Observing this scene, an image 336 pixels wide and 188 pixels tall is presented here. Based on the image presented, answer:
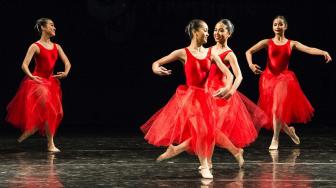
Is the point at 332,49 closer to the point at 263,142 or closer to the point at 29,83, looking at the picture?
the point at 263,142

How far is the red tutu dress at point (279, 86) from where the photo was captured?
661cm

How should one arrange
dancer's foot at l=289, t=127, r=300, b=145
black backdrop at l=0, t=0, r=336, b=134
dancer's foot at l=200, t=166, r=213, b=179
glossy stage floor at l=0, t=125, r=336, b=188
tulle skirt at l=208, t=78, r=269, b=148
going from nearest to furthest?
glossy stage floor at l=0, t=125, r=336, b=188 → dancer's foot at l=200, t=166, r=213, b=179 → tulle skirt at l=208, t=78, r=269, b=148 → dancer's foot at l=289, t=127, r=300, b=145 → black backdrop at l=0, t=0, r=336, b=134

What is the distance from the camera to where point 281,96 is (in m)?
6.62

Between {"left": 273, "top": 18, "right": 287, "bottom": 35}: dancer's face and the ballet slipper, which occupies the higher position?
{"left": 273, "top": 18, "right": 287, "bottom": 35}: dancer's face

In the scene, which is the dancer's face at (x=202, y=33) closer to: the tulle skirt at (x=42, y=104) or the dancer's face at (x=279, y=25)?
the dancer's face at (x=279, y=25)

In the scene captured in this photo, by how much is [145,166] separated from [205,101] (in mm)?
816

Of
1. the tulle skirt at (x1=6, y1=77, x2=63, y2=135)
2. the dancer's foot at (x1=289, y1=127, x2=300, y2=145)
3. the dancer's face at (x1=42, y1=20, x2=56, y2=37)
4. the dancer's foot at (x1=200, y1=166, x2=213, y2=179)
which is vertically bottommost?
the dancer's foot at (x1=289, y1=127, x2=300, y2=145)

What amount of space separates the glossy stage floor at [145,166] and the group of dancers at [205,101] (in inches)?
6.6

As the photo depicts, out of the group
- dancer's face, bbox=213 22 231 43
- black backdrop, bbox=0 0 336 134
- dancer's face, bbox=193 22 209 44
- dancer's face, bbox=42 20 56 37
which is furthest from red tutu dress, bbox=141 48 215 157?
black backdrop, bbox=0 0 336 134

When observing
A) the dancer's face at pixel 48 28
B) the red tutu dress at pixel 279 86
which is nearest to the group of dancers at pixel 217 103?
the red tutu dress at pixel 279 86

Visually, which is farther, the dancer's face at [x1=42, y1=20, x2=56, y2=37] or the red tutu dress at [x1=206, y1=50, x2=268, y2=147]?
the dancer's face at [x1=42, y1=20, x2=56, y2=37]

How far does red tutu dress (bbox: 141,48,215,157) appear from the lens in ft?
15.8

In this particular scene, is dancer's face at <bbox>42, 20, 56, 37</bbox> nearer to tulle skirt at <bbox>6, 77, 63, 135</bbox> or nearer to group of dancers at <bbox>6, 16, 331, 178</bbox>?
group of dancers at <bbox>6, 16, 331, 178</bbox>

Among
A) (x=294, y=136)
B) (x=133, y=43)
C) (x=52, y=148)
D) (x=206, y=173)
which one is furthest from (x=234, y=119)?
(x=133, y=43)
